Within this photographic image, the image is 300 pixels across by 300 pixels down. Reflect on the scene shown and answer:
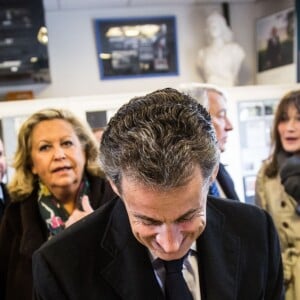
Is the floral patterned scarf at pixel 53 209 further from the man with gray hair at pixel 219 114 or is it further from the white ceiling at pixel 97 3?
the white ceiling at pixel 97 3

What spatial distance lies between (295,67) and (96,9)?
Answer: 64.0 inches

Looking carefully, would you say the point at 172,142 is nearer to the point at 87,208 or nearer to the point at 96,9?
the point at 87,208

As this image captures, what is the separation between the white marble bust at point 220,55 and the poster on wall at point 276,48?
25cm

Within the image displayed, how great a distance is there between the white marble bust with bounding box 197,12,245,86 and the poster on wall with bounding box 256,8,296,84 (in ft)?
0.83

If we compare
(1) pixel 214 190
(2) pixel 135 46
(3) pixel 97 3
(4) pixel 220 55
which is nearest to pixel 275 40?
(4) pixel 220 55

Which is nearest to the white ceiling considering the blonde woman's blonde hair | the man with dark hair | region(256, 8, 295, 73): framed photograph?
region(256, 8, 295, 73): framed photograph

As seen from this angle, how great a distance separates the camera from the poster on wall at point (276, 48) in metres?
3.35

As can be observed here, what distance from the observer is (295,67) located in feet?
10.9

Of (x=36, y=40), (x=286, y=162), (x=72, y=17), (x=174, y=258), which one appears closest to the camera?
(x=174, y=258)

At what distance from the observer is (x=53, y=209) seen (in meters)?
1.62

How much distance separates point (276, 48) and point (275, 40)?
0.07 m

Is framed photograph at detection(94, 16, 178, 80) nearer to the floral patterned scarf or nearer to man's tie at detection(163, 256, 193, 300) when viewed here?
the floral patterned scarf

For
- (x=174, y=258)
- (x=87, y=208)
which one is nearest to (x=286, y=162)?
(x=87, y=208)

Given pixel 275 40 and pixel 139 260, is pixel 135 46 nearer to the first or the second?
pixel 275 40
